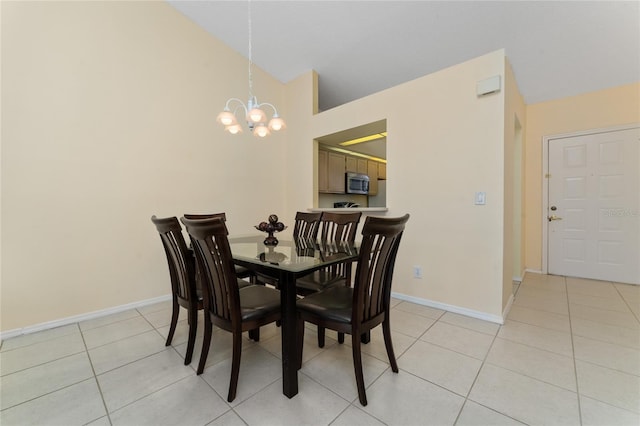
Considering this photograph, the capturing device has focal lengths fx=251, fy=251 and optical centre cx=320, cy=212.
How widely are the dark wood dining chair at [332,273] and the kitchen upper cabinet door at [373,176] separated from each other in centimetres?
308

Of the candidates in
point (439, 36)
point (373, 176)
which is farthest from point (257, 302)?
point (373, 176)

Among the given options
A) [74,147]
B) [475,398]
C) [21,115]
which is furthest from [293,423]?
[21,115]

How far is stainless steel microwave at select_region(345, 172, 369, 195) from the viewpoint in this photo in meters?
4.66

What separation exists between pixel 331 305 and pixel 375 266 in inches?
13.8

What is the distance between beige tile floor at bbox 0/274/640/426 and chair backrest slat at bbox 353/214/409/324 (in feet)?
1.52

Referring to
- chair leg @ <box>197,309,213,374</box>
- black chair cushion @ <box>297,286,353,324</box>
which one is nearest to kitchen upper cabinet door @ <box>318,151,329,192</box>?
black chair cushion @ <box>297,286,353,324</box>

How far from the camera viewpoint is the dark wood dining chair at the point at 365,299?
1300mm

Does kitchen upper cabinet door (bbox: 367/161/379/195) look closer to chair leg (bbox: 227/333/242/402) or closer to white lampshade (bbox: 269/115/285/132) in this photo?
white lampshade (bbox: 269/115/285/132)

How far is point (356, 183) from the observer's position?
4824 mm

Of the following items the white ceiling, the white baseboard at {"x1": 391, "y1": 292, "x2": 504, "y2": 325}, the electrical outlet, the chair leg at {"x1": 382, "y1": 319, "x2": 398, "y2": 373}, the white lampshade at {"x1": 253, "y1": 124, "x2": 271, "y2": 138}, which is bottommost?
the white baseboard at {"x1": 391, "y1": 292, "x2": 504, "y2": 325}

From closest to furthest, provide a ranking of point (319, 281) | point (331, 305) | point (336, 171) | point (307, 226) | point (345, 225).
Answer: point (331, 305), point (319, 281), point (345, 225), point (307, 226), point (336, 171)

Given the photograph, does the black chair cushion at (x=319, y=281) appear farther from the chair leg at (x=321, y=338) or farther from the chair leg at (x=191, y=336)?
the chair leg at (x=191, y=336)

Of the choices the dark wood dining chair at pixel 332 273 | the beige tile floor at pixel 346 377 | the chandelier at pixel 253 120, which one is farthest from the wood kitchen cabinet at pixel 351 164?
the beige tile floor at pixel 346 377

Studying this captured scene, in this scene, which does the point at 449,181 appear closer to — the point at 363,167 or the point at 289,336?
the point at 289,336
